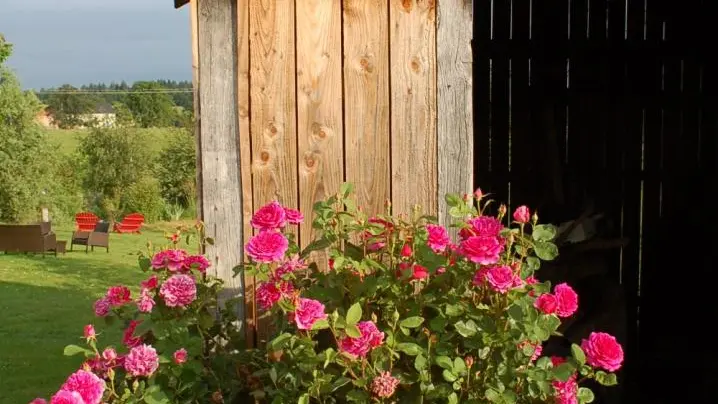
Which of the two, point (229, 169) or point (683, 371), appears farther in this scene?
point (683, 371)

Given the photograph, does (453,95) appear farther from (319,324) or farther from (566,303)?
(319,324)

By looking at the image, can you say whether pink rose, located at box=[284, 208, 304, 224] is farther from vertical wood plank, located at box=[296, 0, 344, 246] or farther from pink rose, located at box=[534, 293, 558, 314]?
pink rose, located at box=[534, 293, 558, 314]

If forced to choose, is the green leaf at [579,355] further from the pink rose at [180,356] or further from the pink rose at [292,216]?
the pink rose at [180,356]

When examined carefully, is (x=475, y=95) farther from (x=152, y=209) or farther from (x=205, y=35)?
(x=152, y=209)

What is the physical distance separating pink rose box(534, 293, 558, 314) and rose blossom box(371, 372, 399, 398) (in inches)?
21.1

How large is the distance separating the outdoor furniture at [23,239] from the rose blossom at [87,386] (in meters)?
16.5

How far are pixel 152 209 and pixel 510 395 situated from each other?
3137 centimetres

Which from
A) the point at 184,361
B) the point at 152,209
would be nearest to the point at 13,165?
the point at 152,209

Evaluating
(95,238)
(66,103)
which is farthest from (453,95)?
(66,103)

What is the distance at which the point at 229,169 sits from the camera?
370 cm

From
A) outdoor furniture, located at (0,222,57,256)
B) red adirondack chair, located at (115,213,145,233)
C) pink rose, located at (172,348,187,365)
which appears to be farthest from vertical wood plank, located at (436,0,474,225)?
red adirondack chair, located at (115,213,145,233)

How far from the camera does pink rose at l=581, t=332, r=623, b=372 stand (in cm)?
302

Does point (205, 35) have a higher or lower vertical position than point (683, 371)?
higher

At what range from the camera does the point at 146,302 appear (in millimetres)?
3273
